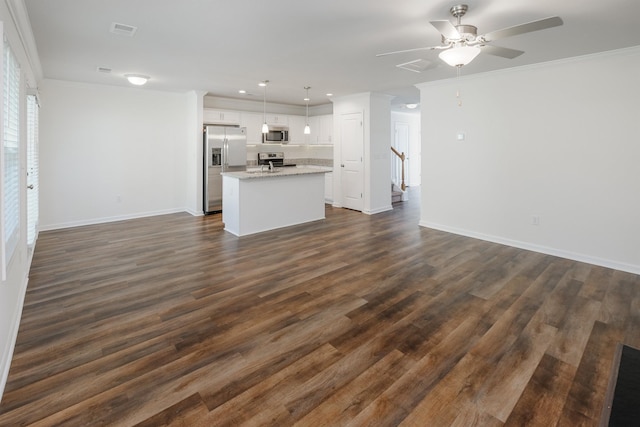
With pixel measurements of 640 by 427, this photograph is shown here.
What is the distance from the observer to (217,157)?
23.2ft

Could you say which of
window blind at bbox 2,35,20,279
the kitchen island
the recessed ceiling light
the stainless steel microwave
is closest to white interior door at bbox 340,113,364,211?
the kitchen island

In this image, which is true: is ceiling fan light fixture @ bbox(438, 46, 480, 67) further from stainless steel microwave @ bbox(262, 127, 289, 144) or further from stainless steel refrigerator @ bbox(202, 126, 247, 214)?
stainless steel microwave @ bbox(262, 127, 289, 144)

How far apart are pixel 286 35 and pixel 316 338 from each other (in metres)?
2.83

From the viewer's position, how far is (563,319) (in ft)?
9.12

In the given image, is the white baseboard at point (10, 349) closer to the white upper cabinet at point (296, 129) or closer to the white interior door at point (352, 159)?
the white interior door at point (352, 159)

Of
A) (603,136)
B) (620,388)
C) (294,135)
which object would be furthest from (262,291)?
(294,135)

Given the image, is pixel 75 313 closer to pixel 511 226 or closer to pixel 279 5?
pixel 279 5

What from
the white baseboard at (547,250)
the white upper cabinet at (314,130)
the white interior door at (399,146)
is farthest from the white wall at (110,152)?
the white interior door at (399,146)

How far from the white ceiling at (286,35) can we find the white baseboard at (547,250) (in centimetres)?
238

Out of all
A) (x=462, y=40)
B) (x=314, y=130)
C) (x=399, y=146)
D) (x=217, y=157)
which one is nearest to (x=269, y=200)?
(x=217, y=157)

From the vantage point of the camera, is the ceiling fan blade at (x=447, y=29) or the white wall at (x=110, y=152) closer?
the ceiling fan blade at (x=447, y=29)

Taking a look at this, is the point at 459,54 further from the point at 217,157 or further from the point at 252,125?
the point at 252,125

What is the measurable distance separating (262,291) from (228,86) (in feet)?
14.0

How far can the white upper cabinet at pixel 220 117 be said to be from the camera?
23.9 feet
